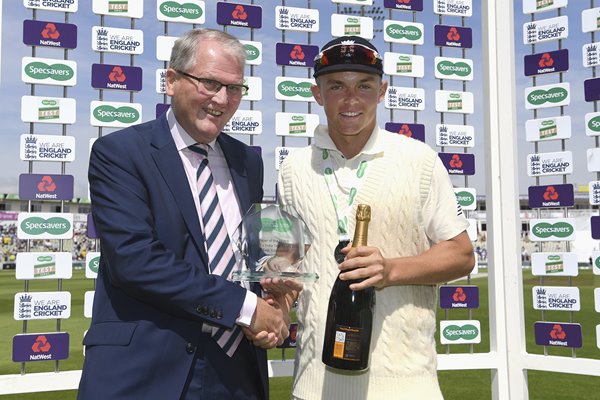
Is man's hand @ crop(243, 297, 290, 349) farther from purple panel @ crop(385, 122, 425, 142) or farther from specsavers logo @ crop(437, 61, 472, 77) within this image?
specsavers logo @ crop(437, 61, 472, 77)

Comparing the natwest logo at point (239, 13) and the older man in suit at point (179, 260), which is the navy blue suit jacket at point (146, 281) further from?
the natwest logo at point (239, 13)

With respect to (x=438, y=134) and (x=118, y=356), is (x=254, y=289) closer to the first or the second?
(x=118, y=356)

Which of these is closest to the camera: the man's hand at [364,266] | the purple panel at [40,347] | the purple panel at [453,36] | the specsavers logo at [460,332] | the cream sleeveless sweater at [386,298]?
the man's hand at [364,266]

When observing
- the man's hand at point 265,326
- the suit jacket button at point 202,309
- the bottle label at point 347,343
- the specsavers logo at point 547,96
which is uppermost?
the specsavers logo at point 547,96

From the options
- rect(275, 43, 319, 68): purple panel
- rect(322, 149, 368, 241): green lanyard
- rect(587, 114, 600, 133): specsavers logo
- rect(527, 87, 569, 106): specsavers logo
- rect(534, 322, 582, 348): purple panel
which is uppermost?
rect(275, 43, 319, 68): purple panel

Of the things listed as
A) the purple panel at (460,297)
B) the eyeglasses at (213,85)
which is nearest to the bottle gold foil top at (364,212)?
the eyeglasses at (213,85)

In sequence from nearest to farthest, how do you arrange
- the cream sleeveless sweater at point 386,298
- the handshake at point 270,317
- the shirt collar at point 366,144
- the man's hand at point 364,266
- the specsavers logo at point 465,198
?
the man's hand at point 364,266 < the handshake at point 270,317 < the cream sleeveless sweater at point 386,298 < the shirt collar at point 366,144 < the specsavers logo at point 465,198

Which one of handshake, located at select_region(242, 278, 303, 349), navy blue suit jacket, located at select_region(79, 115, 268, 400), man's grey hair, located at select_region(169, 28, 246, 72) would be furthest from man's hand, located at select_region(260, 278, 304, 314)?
man's grey hair, located at select_region(169, 28, 246, 72)

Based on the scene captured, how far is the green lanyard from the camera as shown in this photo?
192cm

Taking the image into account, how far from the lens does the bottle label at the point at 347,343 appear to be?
181cm

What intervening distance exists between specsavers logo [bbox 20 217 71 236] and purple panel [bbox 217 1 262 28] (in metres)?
1.94

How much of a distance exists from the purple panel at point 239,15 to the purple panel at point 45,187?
168 cm

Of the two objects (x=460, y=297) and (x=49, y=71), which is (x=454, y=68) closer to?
(x=460, y=297)

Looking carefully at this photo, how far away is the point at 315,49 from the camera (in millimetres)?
4547
